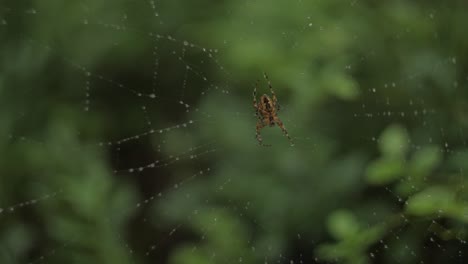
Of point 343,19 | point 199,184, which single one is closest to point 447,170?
point 343,19

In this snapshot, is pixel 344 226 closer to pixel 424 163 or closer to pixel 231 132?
pixel 424 163

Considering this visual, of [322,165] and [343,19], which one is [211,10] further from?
[322,165]

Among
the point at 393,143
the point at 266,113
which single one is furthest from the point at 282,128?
the point at 393,143

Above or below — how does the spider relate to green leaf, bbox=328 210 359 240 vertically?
above

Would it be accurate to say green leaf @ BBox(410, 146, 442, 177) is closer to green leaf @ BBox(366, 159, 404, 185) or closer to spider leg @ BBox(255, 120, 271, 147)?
green leaf @ BBox(366, 159, 404, 185)

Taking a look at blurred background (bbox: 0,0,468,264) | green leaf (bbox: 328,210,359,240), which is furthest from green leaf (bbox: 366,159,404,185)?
green leaf (bbox: 328,210,359,240)

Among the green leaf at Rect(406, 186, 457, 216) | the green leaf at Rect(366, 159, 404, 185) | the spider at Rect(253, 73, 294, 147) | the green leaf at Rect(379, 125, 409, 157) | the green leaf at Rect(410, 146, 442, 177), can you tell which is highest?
the spider at Rect(253, 73, 294, 147)

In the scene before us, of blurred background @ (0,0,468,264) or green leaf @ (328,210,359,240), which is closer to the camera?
green leaf @ (328,210,359,240)

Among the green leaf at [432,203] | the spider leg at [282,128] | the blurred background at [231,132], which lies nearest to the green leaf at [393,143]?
the blurred background at [231,132]
